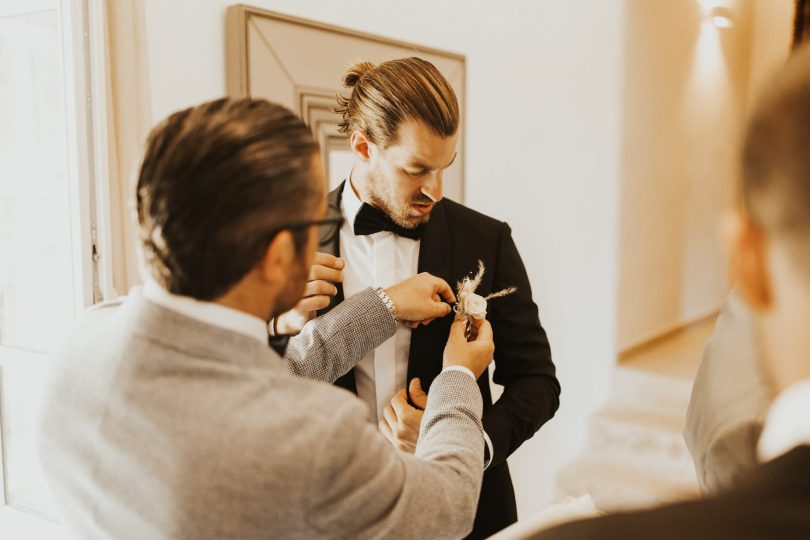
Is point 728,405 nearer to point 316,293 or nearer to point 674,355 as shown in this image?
point 316,293

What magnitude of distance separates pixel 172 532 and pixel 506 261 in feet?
3.52

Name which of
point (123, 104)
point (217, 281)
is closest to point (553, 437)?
point (123, 104)

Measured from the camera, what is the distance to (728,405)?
0.72 meters

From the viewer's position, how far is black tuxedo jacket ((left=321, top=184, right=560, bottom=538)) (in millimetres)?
1563

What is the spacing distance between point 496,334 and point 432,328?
0.59 feet

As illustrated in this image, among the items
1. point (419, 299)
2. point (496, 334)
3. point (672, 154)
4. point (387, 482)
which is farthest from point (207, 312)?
point (672, 154)

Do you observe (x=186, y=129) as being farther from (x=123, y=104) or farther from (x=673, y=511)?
(x=123, y=104)

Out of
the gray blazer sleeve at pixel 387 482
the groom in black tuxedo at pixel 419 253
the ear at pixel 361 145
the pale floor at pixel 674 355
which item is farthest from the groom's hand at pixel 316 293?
the pale floor at pixel 674 355

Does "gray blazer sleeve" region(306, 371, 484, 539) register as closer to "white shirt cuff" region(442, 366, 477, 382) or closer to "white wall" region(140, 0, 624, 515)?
"white shirt cuff" region(442, 366, 477, 382)

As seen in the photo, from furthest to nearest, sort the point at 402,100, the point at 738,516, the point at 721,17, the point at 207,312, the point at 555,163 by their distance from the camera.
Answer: the point at 721,17 → the point at 555,163 → the point at 402,100 → the point at 207,312 → the point at 738,516

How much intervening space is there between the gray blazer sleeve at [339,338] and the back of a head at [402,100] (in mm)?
379

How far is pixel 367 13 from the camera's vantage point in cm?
310

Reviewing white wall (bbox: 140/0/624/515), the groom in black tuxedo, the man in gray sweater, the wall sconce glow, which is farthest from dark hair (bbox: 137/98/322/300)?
the wall sconce glow

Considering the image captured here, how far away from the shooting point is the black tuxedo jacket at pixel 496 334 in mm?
1563
